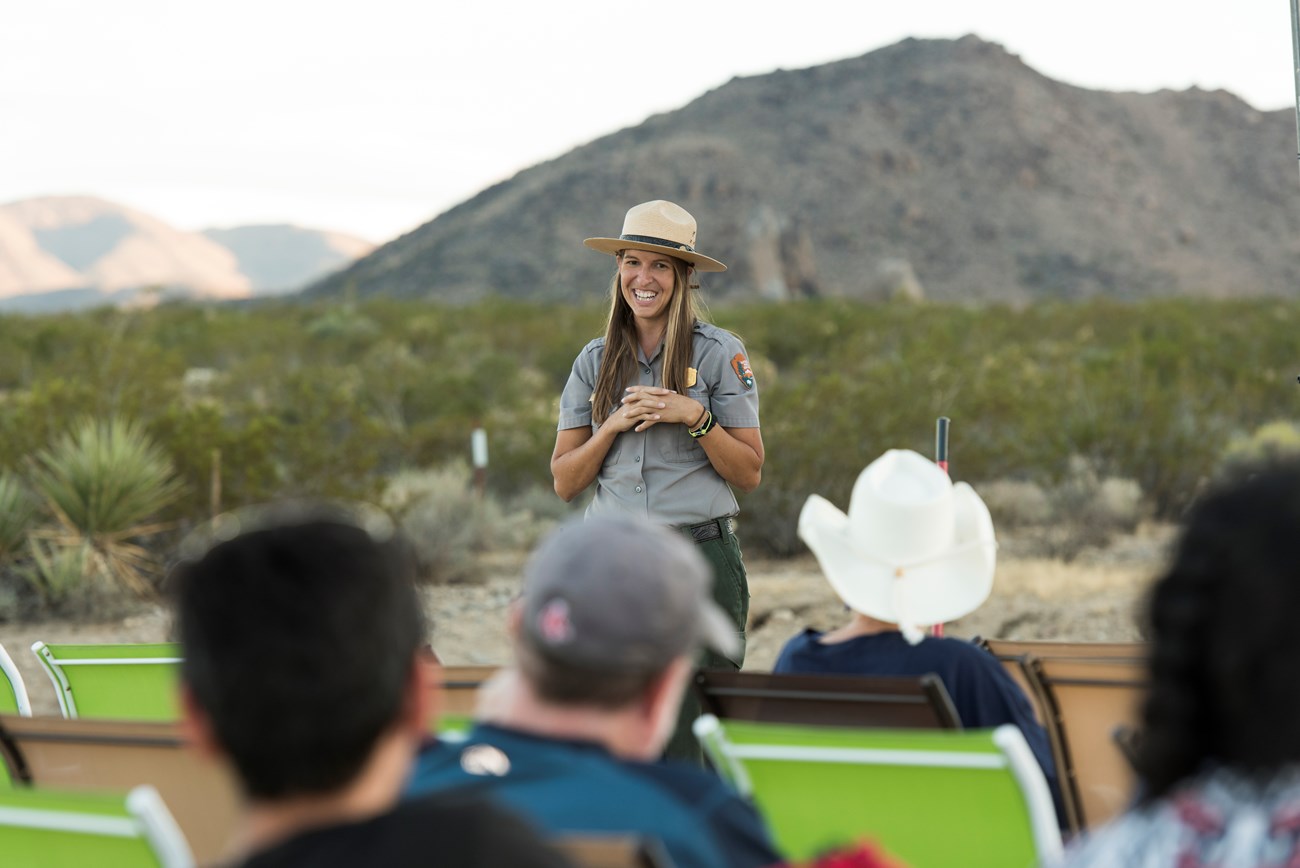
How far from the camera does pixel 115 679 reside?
3279mm

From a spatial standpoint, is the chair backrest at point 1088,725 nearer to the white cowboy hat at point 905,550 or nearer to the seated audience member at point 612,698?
the white cowboy hat at point 905,550

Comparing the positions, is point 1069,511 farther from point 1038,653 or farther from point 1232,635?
point 1232,635

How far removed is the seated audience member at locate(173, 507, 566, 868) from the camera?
138cm

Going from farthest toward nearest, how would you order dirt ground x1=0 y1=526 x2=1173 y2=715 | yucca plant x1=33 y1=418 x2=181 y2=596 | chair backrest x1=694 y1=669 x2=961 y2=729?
yucca plant x1=33 y1=418 x2=181 y2=596, dirt ground x1=0 y1=526 x2=1173 y2=715, chair backrest x1=694 y1=669 x2=961 y2=729

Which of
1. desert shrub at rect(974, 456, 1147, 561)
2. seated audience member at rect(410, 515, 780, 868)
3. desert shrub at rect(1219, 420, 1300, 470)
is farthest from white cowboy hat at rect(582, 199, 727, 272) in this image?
desert shrub at rect(1219, 420, 1300, 470)

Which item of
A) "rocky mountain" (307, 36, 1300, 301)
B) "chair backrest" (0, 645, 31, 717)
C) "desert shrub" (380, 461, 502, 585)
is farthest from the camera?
"rocky mountain" (307, 36, 1300, 301)

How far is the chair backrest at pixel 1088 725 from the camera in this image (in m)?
2.77

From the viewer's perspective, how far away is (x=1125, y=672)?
275 centimetres

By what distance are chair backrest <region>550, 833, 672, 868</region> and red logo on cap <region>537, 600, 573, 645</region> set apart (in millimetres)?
247

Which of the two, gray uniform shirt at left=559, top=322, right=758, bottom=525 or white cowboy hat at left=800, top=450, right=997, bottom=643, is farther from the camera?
gray uniform shirt at left=559, top=322, right=758, bottom=525

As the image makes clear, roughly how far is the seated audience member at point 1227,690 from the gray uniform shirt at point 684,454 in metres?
2.67

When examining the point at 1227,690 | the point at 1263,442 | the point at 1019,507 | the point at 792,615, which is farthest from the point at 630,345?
the point at 1263,442

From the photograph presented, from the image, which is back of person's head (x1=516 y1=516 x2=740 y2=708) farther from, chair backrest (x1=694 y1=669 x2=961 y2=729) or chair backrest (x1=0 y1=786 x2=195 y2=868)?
chair backrest (x1=694 y1=669 x2=961 y2=729)

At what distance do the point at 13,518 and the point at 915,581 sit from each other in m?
8.14
